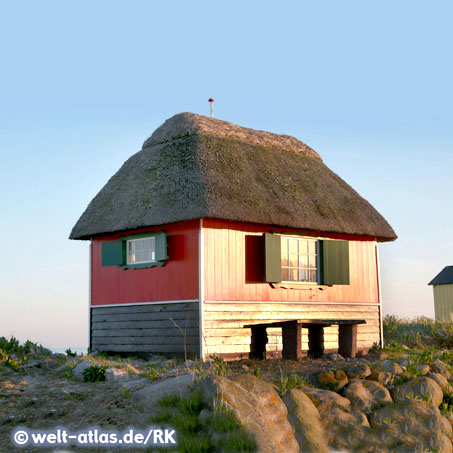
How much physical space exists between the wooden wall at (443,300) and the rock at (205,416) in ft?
94.7

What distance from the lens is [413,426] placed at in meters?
9.46

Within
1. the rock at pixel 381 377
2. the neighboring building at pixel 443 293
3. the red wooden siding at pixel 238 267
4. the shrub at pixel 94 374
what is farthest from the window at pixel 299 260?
the neighboring building at pixel 443 293

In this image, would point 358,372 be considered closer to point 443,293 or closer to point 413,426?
point 413,426

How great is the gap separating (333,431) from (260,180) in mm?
7888

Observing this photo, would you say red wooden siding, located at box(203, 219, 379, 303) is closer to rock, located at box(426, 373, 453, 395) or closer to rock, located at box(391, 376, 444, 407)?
rock, located at box(426, 373, 453, 395)

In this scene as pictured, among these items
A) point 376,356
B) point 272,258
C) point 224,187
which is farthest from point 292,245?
point 376,356

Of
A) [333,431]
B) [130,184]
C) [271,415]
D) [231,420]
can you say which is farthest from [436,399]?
[130,184]

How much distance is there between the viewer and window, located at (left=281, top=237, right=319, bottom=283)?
15.4 meters

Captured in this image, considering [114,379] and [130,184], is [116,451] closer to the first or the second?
[114,379]

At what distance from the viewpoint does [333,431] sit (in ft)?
29.1

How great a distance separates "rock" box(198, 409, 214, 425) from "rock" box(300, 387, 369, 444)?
1844mm

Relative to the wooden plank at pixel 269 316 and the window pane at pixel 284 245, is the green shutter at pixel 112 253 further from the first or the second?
the window pane at pixel 284 245

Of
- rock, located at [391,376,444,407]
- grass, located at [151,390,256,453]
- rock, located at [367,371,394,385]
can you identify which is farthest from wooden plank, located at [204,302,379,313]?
grass, located at [151,390,256,453]

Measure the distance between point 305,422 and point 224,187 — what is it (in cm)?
695
